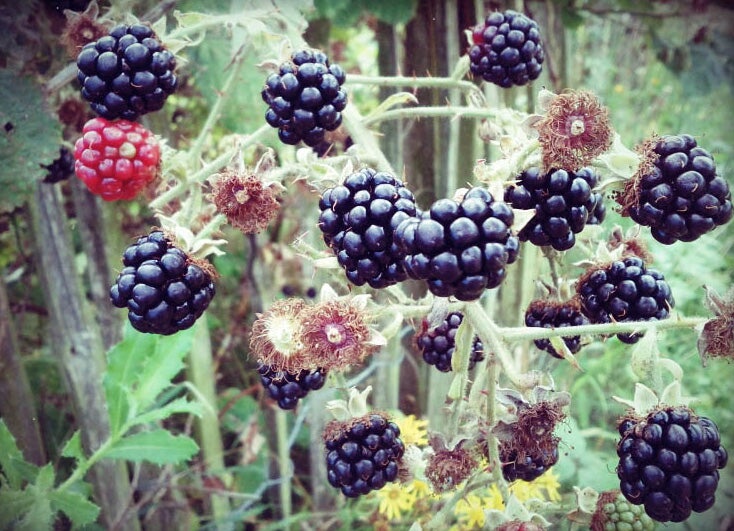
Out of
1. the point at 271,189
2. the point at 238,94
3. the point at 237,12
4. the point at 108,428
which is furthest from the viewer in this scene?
the point at 108,428

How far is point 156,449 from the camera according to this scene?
4.51 ft

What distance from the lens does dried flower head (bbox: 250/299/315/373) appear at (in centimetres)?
87

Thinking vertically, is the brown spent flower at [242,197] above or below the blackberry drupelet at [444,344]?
above

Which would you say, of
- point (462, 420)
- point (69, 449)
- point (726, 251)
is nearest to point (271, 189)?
point (462, 420)

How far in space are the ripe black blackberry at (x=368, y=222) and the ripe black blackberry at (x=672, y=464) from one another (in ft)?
1.47

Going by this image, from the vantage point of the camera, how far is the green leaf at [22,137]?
1247 millimetres

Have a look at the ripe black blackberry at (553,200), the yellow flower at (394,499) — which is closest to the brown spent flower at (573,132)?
the ripe black blackberry at (553,200)

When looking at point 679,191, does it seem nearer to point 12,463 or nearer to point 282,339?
point 282,339

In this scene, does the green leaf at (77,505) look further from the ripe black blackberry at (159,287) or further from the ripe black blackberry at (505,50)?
the ripe black blackberry at (505,50)

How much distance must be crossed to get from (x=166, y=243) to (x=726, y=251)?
8.17ft

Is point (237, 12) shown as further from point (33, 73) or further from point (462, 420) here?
point (462, 420)

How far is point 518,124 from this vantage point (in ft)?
3.04

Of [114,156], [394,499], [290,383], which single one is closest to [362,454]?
[290,383]

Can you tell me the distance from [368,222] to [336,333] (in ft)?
0.60
